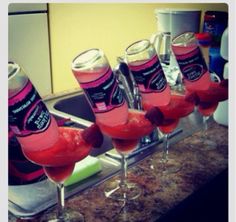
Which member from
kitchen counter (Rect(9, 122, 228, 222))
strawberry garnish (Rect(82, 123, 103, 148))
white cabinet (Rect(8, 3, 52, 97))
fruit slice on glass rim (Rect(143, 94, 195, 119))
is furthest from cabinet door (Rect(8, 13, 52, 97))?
strawberry garnish (Rect(82, 123, 103, 148))

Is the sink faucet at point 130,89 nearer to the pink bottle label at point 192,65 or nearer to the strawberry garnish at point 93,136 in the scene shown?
the pink bottle label at point 192,65

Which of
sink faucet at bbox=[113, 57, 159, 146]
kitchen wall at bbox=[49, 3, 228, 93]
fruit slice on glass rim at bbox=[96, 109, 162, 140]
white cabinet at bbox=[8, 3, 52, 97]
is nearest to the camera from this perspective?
fruit slice on glass rim at bbox=[96, 109, 162, 140]

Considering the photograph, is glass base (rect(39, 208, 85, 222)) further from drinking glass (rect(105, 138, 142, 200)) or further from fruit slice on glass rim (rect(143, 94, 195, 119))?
fruit slice on glass rim (rect(143, 94, 195, 119))

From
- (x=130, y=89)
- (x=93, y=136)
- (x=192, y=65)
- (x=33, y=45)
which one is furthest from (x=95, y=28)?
(x=93, y=136)

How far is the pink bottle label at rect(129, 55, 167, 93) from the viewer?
779 mm

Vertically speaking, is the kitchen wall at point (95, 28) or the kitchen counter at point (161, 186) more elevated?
the kitchen wall at point (95, 28)

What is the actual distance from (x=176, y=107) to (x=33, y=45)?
1.85 meters

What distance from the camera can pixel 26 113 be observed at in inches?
25.0

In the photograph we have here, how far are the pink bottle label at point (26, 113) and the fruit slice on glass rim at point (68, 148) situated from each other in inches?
1.7

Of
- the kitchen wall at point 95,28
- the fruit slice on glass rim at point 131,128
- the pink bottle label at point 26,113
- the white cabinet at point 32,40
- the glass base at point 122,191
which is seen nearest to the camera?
the pink bottle label at point 26,113

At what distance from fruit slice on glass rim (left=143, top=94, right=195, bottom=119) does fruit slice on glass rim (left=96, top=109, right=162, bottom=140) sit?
56 mm

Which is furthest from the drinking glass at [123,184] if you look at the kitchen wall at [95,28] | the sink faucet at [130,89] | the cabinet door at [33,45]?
the cabinet door at [33,45]

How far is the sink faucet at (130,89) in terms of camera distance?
3.60ft

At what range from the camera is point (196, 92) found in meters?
0.92
